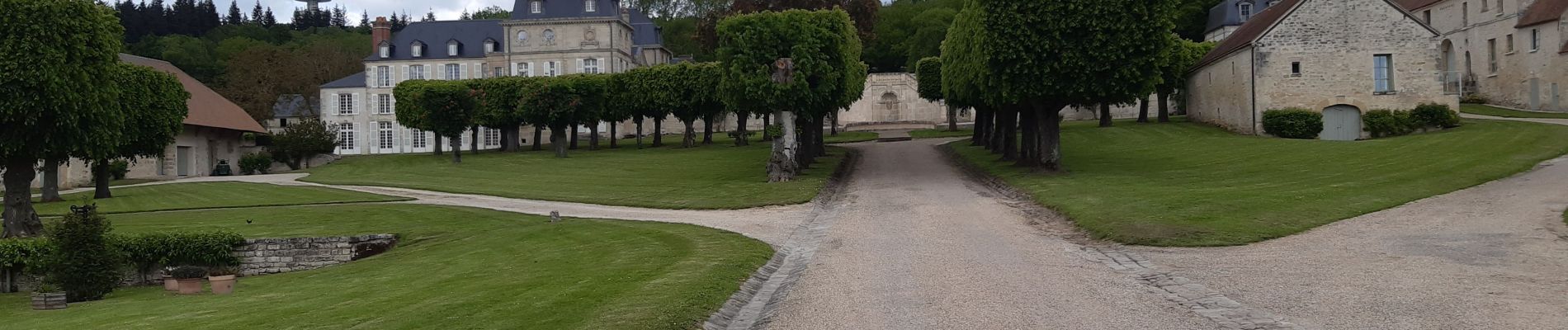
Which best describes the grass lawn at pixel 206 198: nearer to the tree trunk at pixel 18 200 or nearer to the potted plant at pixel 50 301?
the tree trunk at pixel 18 200

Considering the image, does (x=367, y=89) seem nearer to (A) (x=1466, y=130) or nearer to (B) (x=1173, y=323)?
(A) (x=1466, y=130)

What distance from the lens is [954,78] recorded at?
4141cm

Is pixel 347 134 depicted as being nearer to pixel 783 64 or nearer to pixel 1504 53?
pixel 783 64

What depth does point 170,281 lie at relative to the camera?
21016 millimetres

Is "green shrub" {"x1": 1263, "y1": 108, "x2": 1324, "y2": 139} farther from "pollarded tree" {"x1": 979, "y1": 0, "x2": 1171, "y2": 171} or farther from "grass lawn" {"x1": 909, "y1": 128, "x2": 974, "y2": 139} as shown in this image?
"grass lawn" {"x1": 909, "y1": 128, "x2": 974, "y2": 139}

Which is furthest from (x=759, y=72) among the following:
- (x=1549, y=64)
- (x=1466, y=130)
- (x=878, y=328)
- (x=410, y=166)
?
(x=1549, y=64)

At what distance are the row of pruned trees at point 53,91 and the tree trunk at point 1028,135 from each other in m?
25.9

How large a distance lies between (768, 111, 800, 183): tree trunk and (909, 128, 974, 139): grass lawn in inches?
1160

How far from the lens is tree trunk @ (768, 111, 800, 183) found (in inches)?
1324

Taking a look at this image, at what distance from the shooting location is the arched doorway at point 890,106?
271 ft

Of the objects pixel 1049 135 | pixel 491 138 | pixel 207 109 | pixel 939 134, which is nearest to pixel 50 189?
pixel 207 109

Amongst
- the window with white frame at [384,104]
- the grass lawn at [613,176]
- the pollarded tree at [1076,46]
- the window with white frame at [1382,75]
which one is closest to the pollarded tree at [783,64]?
the grass lawn at [613,176]

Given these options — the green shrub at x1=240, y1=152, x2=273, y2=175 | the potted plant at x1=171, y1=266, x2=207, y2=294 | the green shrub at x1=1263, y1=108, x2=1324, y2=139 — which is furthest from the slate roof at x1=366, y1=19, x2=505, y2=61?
the potted plant at x1=171, y1=266, x2=207, y2=294

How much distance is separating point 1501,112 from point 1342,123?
14033 millimetres
